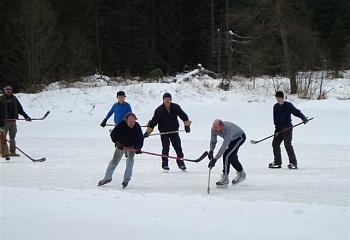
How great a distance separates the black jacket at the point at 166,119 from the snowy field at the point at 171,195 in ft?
3.10

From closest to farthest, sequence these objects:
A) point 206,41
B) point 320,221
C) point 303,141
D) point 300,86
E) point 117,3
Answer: point 320,221 → point 303,141 → point 300,86 → point 117,3 → point 206,41

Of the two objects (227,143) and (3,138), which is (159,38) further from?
(227,143)

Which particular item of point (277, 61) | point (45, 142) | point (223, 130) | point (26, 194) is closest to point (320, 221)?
point (223, 130)

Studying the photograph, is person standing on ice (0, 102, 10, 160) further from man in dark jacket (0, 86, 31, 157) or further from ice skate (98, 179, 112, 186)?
ice skate (98, 179, 112, 186)

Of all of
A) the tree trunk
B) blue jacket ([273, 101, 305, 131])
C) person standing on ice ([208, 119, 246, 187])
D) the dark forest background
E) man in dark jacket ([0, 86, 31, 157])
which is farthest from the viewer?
the tree trunk

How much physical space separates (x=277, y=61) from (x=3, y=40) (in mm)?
18101

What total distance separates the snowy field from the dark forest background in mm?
12906

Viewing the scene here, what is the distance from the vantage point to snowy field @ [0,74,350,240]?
625 cm

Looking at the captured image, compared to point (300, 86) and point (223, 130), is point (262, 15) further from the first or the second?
point (223, 130)

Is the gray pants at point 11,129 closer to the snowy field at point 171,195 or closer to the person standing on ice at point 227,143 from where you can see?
the snowy field at point 171,195

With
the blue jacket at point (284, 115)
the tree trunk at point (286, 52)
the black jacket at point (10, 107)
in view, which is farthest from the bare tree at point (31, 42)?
the blue jacket at point (284, 115)

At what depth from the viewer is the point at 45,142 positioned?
1647cm

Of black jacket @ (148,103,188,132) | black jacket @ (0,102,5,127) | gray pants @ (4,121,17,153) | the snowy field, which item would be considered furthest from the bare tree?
black jacket @ (148,103,188,132)

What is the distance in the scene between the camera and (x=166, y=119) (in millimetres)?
11281
